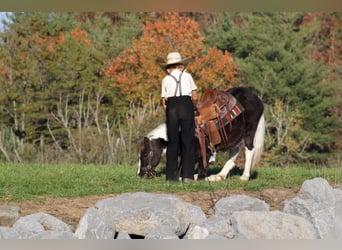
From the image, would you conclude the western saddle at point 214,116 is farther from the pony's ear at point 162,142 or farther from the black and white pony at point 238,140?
the pony's ear at point 162,142

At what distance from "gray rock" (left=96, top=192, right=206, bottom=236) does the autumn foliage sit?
1444 cm

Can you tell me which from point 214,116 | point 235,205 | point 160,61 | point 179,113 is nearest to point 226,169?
point 214,116

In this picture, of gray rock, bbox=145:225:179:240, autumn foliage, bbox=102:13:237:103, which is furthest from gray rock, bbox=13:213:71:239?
autumn foliage, bbox=102:13:237:103

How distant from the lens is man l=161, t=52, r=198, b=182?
30.8 ft

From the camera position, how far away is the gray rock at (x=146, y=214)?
681cm

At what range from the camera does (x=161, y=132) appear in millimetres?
10102

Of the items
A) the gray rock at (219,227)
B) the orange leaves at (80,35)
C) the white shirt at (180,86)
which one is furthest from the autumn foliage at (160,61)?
the gray rock at (219,227)

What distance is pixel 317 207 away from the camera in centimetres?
750

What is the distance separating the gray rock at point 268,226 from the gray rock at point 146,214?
0.42m

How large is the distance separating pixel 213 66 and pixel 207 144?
12772mm

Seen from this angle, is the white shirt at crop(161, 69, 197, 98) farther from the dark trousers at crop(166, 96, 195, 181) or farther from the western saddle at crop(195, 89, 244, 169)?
the western saddle at crop(195, 89, 244, 169)

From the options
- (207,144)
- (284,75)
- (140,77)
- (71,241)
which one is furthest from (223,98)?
(284,75)

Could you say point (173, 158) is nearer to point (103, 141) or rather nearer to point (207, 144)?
point (207, 144)

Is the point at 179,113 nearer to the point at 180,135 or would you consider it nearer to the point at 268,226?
the point at 180,135
